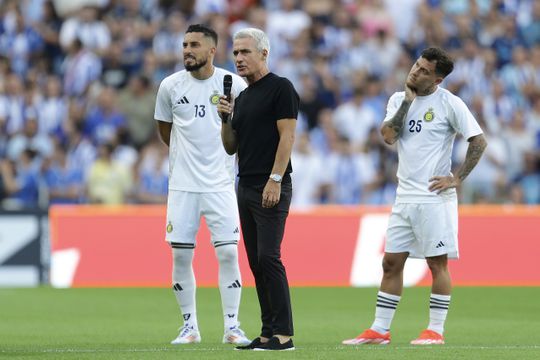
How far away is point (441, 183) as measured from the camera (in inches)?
435

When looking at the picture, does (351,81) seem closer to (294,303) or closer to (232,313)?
(294,303)

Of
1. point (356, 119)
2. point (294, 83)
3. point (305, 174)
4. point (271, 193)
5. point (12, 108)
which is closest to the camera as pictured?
point (271, 193)

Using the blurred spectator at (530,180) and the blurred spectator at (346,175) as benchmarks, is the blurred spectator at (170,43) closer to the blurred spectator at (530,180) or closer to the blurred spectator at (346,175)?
the blurred spectator at (346,175)

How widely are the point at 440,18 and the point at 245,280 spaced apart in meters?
8.29

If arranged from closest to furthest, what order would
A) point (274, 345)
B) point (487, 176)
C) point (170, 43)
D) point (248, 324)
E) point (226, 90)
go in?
point (274, 345) → point (226, 90) → point (248, 324) → point (487, 176) → point (170, 43)

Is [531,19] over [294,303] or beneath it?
over

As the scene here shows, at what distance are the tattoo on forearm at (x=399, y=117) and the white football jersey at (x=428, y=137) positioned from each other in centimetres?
8

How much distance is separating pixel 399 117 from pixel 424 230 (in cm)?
98

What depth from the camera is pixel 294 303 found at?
54.0ft

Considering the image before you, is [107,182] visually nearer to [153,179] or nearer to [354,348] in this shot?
[153,179]

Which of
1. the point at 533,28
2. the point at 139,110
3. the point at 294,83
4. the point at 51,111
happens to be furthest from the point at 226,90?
the point at 533,28

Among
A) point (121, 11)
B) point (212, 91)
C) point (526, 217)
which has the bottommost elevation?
point (526, 217)

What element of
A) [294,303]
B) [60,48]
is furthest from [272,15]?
[294,303]

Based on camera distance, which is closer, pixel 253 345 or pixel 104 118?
pixel 253 345
